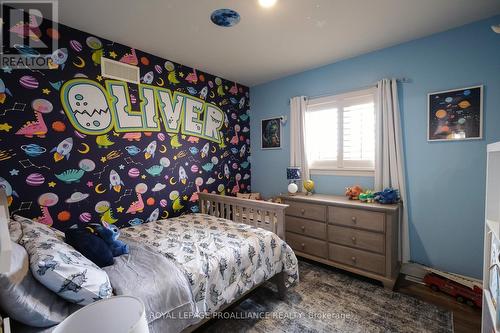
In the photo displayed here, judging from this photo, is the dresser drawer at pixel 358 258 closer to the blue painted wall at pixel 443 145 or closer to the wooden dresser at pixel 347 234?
the wooden dresser at pixel 347 234

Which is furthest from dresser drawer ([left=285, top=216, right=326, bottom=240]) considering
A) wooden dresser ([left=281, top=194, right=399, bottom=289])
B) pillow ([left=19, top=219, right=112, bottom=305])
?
pillow ([left=19, top=219, right=112, bottom=305])

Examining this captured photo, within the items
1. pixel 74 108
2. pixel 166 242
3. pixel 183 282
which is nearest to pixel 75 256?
pixel 183 282

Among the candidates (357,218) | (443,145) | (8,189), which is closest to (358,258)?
(357,218)

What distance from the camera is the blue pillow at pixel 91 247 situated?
4.98 feet

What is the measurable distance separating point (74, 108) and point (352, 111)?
3.02 meters

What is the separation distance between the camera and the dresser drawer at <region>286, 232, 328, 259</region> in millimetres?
2727

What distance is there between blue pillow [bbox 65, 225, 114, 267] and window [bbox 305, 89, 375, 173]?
257cm

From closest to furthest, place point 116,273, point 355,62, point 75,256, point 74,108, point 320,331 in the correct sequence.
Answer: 1. point 75,256
2. point 116,273
3. point 320,331
4. point 74,108
5. point 355,62

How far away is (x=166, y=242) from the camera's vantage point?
1.97 metres

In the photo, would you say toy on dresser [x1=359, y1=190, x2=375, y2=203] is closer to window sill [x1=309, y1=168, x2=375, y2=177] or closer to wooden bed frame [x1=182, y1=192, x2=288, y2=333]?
window sill [x1=309, y1=168, x2=375, y2=177]

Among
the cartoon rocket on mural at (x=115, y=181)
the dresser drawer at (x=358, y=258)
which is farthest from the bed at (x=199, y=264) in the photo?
the dresser drawer at (x=358, y=258)

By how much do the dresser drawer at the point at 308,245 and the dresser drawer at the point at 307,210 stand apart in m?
0.28

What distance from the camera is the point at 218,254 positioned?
69.7 inches

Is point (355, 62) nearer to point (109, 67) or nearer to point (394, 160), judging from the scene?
point (394, 160)
